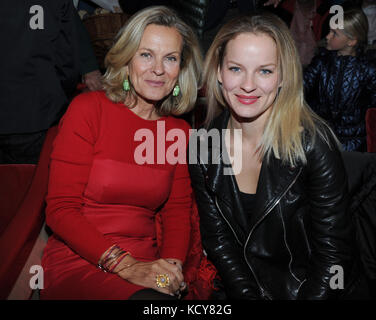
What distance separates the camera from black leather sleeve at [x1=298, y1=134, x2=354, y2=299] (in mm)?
1430

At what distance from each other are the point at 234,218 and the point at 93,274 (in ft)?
2.04

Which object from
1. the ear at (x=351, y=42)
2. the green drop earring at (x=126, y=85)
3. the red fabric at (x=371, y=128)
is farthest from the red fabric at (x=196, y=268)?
the ear at (x=351, y=42)

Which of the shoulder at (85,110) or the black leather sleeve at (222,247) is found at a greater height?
the shoulder at (85,110)

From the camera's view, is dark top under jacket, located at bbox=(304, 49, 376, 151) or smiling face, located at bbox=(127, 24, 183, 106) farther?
dark top under jacket, located at bbox=(304, 49, 376, 151)

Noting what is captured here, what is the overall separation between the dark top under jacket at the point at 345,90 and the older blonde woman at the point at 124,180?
149 centimetres

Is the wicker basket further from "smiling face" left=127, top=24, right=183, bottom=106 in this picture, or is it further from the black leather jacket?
the black leather jacket

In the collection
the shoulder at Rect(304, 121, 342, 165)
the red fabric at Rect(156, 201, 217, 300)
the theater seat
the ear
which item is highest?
the ear

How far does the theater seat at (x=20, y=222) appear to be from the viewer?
4.51 feet

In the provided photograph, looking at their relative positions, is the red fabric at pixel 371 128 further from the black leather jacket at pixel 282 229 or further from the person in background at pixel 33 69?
the person in background at pixel 33 69

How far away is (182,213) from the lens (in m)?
1.76

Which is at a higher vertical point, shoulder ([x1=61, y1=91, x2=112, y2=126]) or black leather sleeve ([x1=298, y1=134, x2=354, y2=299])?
shoulder ([x1=61, y1=91, x2=112, y2=126])

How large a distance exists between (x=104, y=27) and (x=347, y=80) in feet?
6.18

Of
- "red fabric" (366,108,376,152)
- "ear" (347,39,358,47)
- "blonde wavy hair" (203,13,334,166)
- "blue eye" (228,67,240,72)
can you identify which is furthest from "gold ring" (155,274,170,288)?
"ear" (347,39,358,47)
